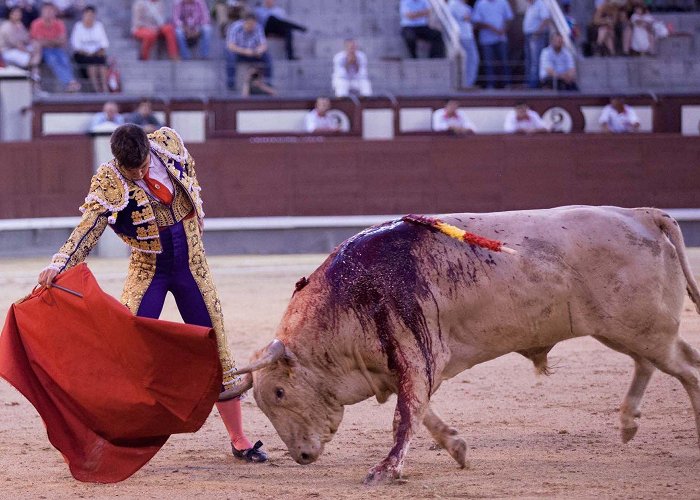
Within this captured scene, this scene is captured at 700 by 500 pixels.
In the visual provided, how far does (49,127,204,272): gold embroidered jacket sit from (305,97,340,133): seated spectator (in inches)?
296

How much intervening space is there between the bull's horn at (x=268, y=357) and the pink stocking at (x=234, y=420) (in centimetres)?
36

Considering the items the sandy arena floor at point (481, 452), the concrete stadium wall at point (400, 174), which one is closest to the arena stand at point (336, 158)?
the concrete stadium wall at point (400, 174)

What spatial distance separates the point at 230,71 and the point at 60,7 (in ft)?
5.89

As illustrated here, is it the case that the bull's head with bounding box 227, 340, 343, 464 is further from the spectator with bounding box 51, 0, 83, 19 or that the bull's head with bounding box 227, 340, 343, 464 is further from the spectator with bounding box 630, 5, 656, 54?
the spectator with bounding box 630, 5, 656, 54

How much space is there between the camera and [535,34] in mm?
12992

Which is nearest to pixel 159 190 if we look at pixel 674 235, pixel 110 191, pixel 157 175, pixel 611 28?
pixel 157 175

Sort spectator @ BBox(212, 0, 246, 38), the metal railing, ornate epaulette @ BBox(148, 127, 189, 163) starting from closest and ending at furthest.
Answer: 1. ornate epaulette @ BBox(148, 127, 189, 163)
2. spectator @ BBox(212, 0, 246, 38)
3. the metal railing

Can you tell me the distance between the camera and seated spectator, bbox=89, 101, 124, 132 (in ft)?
36.8

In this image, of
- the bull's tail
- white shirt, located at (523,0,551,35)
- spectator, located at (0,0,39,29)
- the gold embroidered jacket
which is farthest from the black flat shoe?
white shirt, located at (523,0,551,35)

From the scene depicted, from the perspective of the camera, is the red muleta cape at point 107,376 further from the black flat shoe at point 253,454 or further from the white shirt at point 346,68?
the white shirt at point 346,68

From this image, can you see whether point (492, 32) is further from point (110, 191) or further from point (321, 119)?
point (110, 191)

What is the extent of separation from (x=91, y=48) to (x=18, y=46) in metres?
0.67

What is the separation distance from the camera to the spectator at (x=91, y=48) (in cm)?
1172

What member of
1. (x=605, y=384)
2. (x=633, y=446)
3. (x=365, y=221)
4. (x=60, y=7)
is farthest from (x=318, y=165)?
(x=633, y=446)
